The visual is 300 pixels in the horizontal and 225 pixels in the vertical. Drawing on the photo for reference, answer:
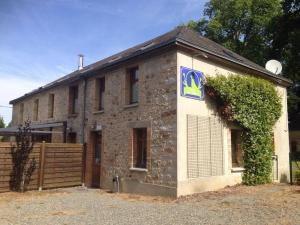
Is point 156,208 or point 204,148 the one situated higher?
point 204,148

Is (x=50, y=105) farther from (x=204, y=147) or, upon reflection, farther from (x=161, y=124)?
(x=204, y=147)

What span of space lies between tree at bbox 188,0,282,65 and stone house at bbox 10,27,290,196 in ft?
46.8

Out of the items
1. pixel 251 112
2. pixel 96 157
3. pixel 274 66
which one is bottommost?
pixel 96 157

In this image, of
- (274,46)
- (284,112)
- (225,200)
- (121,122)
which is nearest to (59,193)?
(121,122)

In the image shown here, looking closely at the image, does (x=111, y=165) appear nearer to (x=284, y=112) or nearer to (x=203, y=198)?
(x=203, y=198)

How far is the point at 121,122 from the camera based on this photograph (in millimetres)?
13211

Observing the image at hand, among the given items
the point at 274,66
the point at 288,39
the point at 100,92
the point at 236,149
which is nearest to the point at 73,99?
the point at 100,92

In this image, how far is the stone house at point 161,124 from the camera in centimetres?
1099

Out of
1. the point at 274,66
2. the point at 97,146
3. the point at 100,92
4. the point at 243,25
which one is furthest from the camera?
the point at 243,25

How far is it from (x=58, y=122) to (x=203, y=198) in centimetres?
1039

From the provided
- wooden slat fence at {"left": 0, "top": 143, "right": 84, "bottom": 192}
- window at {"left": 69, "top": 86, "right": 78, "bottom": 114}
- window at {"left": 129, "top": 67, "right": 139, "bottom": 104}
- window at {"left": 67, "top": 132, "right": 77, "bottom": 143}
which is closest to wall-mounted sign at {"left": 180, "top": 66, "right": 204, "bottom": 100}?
window at {"left": 129, "top": 67, "right": 139, "bottom": 104}

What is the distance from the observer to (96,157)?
1484cm

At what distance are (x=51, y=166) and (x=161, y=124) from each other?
5.37 meters

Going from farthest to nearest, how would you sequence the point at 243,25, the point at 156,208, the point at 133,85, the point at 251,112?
the point at 243,25 < the point at 133,85 < the point at 251,112 < the point at 156,208
